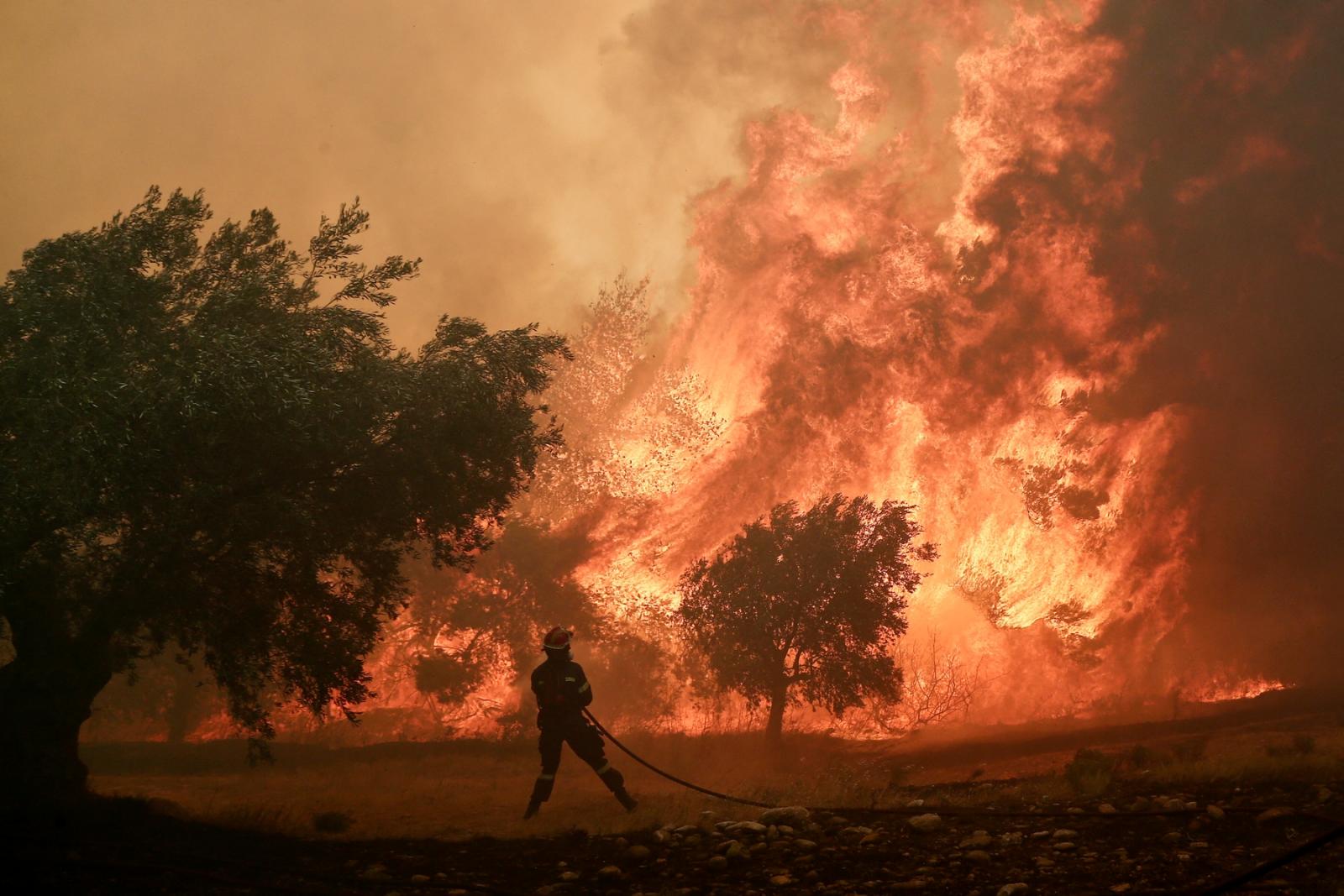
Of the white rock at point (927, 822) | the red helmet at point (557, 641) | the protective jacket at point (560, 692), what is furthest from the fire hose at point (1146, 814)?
the red helmet at point (557, 641)

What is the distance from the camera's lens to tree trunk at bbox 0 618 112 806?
A: 1539 cm

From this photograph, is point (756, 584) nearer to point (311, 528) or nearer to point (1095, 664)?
point (311, 528)

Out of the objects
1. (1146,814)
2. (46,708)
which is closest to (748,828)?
(1146,814)

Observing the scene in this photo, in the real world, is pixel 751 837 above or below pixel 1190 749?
above

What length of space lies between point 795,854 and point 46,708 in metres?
14.2

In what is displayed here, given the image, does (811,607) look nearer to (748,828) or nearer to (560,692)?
(560,692)

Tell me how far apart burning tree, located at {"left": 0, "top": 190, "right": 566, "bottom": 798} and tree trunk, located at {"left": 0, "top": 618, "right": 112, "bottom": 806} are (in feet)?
0.12

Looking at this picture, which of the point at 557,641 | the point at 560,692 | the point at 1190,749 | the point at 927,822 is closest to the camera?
the point at 927,822

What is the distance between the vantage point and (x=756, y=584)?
34031mm

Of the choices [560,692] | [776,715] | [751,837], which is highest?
[560,692]

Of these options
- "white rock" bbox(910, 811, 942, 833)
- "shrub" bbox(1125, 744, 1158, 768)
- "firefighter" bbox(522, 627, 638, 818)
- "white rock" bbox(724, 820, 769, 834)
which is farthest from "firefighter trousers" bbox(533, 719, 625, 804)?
"shrub" bbox(1125, 744, 1158, 768)

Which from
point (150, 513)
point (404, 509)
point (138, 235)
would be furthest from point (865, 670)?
point (138, 235)

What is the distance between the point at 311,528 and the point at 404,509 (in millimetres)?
2000

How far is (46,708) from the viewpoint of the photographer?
634 inches
